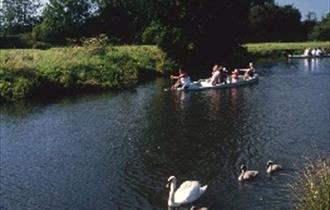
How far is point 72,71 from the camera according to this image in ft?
186

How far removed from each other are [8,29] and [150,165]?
326ft

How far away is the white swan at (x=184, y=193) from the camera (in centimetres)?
2314

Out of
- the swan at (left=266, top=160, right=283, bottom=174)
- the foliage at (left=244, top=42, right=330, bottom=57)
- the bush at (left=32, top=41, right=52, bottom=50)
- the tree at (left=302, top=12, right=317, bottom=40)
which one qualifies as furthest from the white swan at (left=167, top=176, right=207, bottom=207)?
the tree at (left=302, top=12, right=317, bottom=40)

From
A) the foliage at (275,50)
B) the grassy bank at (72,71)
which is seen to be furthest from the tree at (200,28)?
the foliage at (275,50)

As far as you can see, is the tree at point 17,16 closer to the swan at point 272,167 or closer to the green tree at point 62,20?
the green tree at point 62,20

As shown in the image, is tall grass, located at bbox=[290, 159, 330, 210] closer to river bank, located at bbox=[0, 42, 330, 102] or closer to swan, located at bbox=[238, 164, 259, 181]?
swan, located at bbox=[238, 164, 259, 181]

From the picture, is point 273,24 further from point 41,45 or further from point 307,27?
point 41,45

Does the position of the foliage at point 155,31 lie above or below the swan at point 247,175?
above

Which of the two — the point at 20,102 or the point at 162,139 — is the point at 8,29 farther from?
the point at 162,139

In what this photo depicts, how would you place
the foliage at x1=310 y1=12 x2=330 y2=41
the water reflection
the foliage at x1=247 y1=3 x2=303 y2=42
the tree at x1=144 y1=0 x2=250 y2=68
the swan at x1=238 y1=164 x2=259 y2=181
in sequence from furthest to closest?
1. the foliage at x1=247 y1=3 x2=303 y2=42
2. the foliage at x1=310 y1=12 x2=330 y2=41
3. the tree at x1=144 y1=0 x2=250 y2=68
4. the water reflection
5. the swan at x1=238 y1=164 x2=259 y2=181

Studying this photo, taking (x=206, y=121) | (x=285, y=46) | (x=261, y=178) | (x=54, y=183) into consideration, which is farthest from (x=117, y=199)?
(x=285, y=46)

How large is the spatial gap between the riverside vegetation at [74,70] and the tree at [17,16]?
56.4 meters

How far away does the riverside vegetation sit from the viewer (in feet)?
171

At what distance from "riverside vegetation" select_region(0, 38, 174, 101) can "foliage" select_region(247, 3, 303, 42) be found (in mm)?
53418
